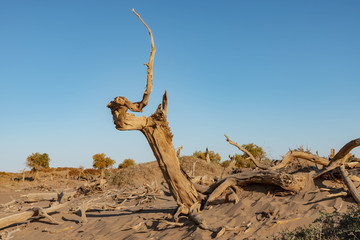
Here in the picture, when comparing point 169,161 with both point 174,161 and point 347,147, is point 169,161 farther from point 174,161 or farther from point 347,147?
point 347,147

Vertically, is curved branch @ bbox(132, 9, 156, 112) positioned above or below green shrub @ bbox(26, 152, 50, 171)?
below

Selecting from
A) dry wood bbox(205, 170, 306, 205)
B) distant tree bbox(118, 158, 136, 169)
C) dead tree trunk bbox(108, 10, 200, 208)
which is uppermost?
distant tree bbox(118, 158, 136, 169)

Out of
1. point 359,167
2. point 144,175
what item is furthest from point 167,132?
point 144,175

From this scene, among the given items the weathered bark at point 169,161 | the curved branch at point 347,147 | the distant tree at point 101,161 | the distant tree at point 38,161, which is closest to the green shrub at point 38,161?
the distant tree at point 38,161

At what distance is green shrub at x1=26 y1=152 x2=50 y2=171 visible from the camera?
116 ft

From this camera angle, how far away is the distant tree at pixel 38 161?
35.4 meters

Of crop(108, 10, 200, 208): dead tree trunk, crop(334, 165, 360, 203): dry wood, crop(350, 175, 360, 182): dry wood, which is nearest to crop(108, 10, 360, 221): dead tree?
crop(108, 10, 200, 208): dead tree trunk

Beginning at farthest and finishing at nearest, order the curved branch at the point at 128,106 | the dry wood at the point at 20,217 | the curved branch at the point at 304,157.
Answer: the dry wood at the point at 20,217
the curved branch at the point at 304,157
the curved branch at the point at 128,106

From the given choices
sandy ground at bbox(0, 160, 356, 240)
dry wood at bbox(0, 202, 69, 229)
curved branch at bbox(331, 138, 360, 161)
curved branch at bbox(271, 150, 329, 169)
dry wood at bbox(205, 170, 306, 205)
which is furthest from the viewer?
dry wood at bbox(0, 202, 69, 229)

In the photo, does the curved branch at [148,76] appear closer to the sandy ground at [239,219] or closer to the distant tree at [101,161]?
the sandy ground at [239,219]

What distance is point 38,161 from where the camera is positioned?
3644 centimetres

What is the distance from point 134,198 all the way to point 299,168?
6.52m

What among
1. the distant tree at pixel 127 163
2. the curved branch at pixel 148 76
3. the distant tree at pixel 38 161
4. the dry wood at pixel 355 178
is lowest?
the dry wood at pixel 355 178

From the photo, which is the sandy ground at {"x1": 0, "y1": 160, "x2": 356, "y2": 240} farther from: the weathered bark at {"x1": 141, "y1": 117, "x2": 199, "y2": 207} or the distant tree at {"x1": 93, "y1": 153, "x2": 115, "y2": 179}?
the distant tree at {"x1": 93, "y1": 153, "x2": 115, "y2": 179}
